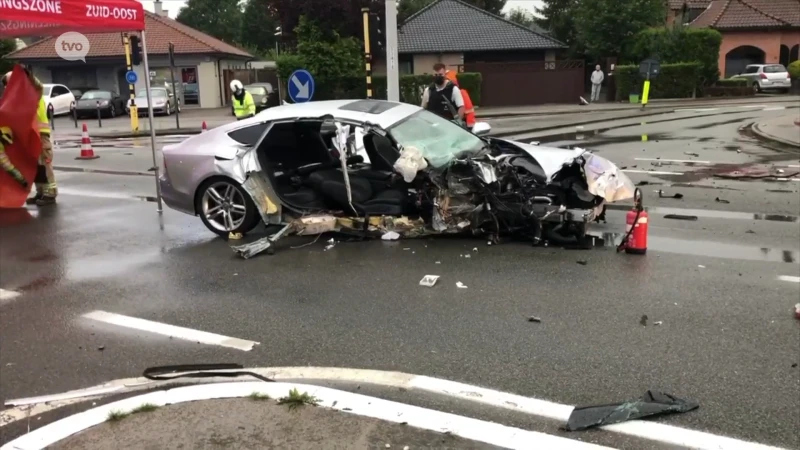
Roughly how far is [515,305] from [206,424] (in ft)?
8.98

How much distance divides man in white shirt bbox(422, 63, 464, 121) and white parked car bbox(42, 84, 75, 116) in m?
28.6

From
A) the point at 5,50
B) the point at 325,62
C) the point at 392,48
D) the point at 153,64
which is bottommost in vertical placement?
the point at 392,48

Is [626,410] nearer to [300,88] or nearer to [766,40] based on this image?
[300,88]

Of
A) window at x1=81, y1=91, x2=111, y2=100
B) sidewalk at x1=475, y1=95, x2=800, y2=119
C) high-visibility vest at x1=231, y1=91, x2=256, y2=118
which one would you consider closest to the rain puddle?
high-visibility vest at x1=231, y1=91, x2=256, y2=118

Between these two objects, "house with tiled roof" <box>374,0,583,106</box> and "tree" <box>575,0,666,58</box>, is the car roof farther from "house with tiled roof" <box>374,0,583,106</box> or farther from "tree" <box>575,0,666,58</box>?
"tree" <box>575,0,666,58</box>

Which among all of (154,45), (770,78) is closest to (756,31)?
(770,78)

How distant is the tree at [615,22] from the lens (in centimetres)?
3984

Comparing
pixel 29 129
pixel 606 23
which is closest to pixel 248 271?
pixel 29 129

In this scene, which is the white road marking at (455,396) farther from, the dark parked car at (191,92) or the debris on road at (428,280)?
the dark parked car at (191,92)

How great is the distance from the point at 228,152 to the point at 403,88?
2561 centimetres

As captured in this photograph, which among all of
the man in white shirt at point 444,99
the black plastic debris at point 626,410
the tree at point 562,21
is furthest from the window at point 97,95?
the black plastic debris at point 626,410

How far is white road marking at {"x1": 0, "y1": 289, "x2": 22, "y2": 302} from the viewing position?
6.06 meters

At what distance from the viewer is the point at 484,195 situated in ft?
23.1

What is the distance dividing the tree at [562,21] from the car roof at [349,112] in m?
39.7
